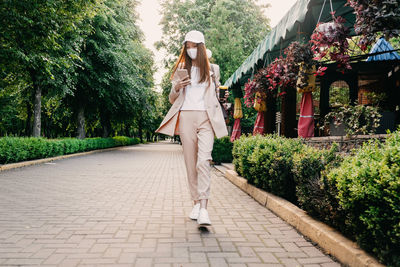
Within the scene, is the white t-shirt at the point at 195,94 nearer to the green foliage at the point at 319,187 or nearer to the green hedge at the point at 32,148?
the green foliage at the point at 319,187

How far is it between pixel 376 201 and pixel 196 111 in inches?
86.6

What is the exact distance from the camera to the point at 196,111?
3.83 meters

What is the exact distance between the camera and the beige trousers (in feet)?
12.2

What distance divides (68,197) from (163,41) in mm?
22588

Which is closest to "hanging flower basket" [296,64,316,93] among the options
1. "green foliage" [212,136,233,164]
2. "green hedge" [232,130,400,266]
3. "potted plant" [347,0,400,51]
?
"potted plant" [347,0,400,51]

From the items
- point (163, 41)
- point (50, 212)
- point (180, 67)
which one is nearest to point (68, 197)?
point (50, 212)

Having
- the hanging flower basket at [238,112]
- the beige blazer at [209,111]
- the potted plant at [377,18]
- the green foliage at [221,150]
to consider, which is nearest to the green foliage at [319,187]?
the beige blazer at [209,111]

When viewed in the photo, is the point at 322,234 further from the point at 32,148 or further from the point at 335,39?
the point at 32,148

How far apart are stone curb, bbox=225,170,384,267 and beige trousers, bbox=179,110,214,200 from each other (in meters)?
1.15

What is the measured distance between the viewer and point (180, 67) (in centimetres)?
404

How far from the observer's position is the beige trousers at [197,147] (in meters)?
3.71

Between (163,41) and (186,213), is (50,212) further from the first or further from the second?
(163,41)

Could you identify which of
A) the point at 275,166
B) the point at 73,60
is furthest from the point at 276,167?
the point at 73,60

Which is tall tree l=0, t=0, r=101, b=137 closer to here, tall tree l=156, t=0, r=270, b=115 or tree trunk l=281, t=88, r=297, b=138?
tree trunk l=281, t=88, r=297, b=138
